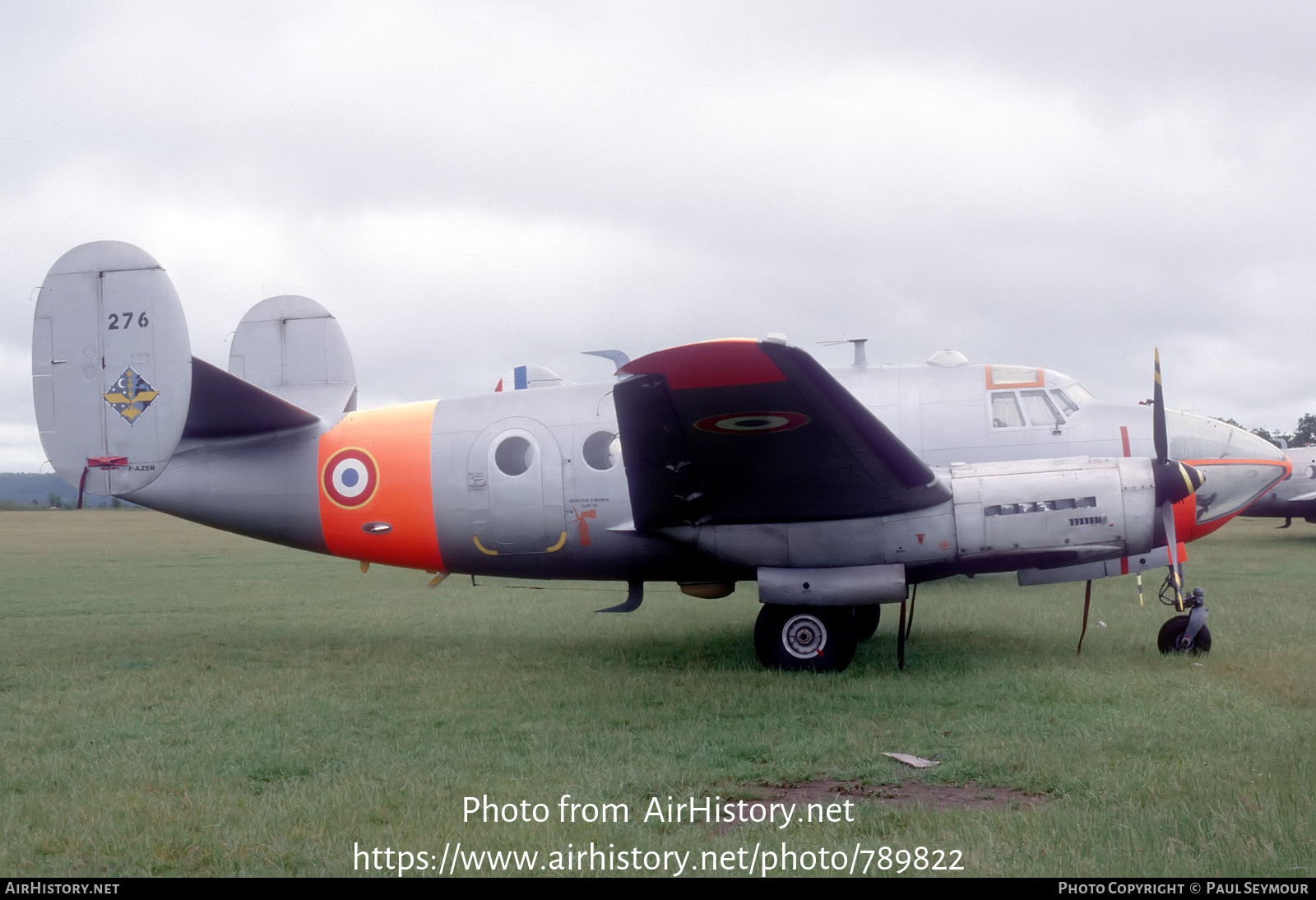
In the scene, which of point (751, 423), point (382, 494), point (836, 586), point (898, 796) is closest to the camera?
point (898, 796)

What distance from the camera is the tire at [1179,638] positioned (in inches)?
359

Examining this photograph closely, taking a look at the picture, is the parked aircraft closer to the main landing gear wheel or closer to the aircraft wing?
the main landing gear wheel

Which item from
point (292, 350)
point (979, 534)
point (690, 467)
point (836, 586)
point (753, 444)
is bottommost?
point (836, 586)

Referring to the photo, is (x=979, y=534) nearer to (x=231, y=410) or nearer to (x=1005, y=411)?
(x=1005, y=411)

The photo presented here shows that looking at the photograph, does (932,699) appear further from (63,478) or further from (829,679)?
(63,478)

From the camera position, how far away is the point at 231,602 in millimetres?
15805

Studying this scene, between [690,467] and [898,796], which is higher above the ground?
[690,467]

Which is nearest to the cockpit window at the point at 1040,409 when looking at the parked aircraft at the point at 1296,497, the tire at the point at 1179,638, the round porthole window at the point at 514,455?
the tire at the point at 1179,638

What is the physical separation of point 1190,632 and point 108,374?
10.5 metres

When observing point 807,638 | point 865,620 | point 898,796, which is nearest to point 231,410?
point 807,638

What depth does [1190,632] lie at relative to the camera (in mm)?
9109

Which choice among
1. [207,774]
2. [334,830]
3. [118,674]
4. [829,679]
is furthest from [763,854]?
[118,674]
